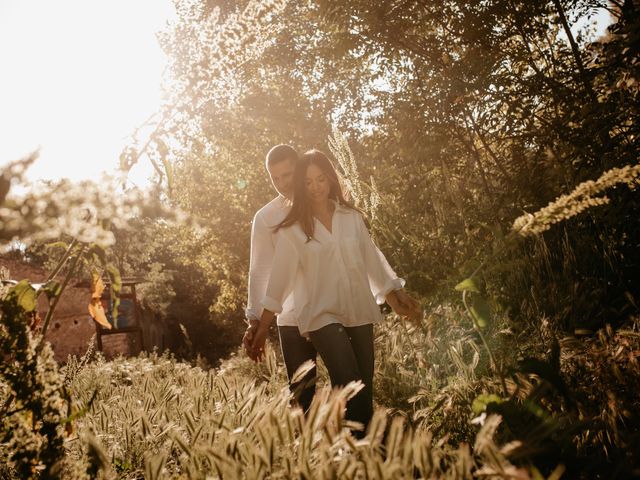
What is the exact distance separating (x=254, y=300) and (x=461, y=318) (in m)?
1.82

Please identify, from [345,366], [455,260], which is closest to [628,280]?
[455,260]

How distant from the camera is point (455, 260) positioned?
5.14m

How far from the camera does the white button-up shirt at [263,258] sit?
10.6 ft

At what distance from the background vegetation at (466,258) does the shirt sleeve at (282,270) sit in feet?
1.68

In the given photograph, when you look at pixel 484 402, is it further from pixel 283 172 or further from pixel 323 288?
pixel 283 172

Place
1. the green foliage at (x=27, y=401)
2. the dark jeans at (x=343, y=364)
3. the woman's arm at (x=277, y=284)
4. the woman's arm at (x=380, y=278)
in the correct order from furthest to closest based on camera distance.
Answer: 1. the woman's arm at (x=380, y=278)
2. the woman's arm at (x=277, y=284)
3. the dark jeans at (x=343, y=364)
4. the green foliage at (x=27, y=401)

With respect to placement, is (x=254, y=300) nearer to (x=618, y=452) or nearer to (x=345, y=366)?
(x=345, y=366)

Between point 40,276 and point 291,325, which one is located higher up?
point 40,276

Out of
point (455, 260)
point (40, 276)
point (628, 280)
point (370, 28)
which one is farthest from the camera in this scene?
point (40, 276)

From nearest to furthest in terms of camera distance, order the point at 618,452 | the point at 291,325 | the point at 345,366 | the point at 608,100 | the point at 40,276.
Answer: the point at 618,452 → the point at 345,366 → the point at 291,325 → the point at 608,100 → the point at 40,276

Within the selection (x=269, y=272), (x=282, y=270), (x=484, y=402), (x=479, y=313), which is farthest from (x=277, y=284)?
(x=484, y=402)

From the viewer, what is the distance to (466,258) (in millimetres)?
4859

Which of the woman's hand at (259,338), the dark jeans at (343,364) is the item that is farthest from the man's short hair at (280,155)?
the dark jeans at (343,364)

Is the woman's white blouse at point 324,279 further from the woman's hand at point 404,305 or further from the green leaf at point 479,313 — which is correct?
the green leaf at point 479,313
